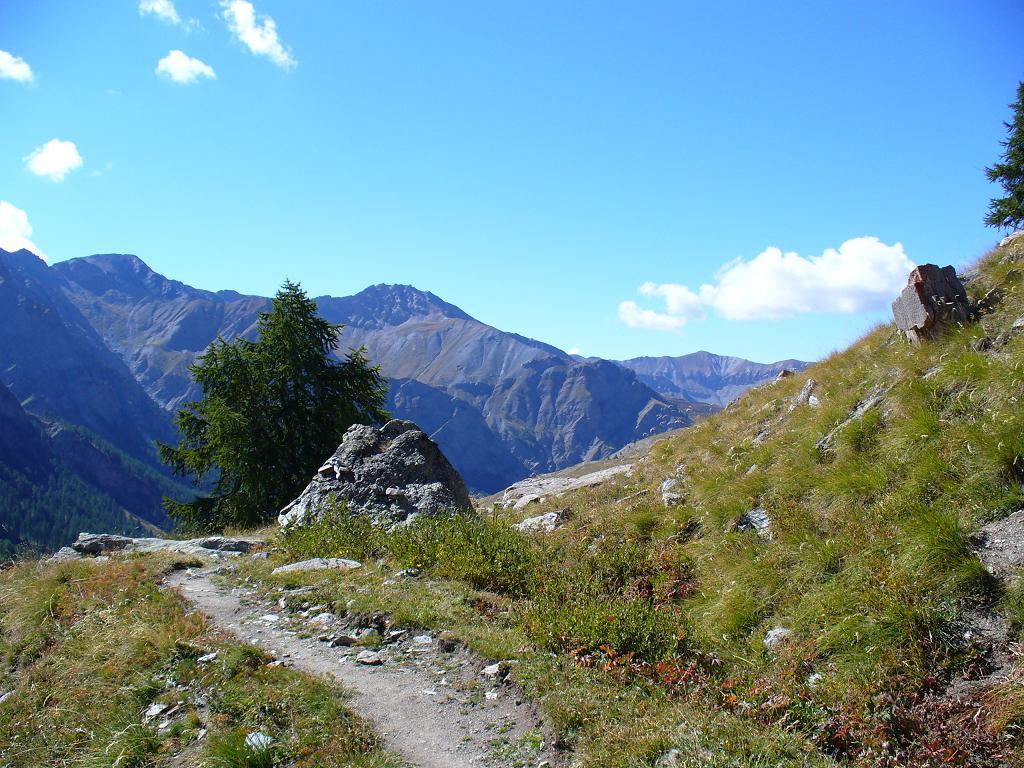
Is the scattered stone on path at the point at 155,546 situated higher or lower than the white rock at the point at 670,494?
lower

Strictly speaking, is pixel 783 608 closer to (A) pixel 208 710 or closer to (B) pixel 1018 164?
(A) pixel 208 710

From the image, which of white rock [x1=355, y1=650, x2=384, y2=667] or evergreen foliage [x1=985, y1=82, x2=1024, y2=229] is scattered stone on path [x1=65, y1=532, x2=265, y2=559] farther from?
evergreen foliage [x1=985, y1=82, x2=1024, y2=229]

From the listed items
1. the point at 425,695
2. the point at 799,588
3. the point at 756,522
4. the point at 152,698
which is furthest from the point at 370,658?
the point at 756,522

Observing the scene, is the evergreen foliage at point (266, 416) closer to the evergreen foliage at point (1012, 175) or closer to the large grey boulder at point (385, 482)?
the large grey boulder at point (385, 482)

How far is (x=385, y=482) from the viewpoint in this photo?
1606 cm

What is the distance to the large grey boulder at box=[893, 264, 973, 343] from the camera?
11422mm

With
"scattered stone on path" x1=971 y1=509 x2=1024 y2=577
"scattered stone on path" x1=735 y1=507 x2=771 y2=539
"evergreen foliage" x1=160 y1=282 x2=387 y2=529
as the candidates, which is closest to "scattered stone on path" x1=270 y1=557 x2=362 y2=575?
"scattered stone on path" x1=735 y1=507 x2=771 y2=539

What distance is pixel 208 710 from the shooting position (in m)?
6.96

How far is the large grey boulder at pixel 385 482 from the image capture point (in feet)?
50.4

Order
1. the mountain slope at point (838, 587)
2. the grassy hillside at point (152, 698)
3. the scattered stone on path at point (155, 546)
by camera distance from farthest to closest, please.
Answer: the scattered stone on path at point (155, 546), the grassy hillside at point (152, 698), the mountain slope at point (838, 587)

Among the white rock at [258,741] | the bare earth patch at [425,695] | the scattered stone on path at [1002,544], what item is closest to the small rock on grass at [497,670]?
the bare earth patch at [425,695]

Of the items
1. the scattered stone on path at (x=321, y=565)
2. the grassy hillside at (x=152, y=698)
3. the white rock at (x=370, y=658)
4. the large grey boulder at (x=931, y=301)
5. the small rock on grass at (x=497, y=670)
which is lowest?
the grassy hillside at (x=152, y=698)

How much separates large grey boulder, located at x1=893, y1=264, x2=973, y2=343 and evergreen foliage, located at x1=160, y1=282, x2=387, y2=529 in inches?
855

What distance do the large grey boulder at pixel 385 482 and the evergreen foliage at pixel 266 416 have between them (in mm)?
9523
